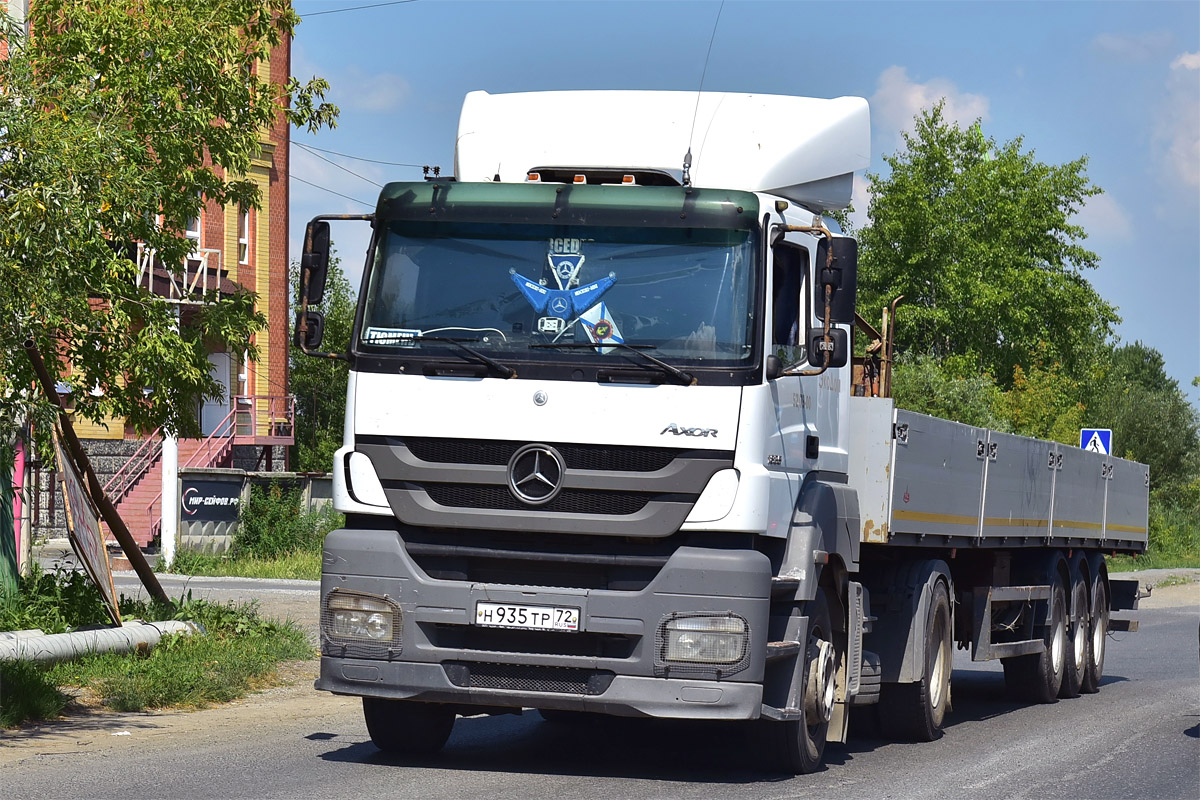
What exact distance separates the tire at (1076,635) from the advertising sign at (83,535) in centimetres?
847

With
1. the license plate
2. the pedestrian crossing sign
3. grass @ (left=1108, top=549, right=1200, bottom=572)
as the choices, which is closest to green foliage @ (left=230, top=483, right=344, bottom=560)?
the pedestrian crossing sign

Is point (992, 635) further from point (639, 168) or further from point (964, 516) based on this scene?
point (639, 168)

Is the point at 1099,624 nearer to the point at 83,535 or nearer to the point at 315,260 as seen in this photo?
the point at 83,535

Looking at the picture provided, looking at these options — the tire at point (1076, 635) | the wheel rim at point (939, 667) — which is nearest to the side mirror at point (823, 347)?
the wheel rim at point (939, 667)

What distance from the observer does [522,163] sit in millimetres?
9797

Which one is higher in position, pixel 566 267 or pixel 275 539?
pixel 566 267

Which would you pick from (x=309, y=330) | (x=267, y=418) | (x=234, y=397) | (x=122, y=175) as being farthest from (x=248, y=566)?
(x=309, y=330)

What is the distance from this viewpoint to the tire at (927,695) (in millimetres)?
11234

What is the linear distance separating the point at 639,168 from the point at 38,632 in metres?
5.57

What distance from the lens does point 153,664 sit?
12109 millimetres

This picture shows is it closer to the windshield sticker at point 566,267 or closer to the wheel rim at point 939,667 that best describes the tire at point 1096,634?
the wheel rim at point 939,667

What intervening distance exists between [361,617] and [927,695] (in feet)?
14.9

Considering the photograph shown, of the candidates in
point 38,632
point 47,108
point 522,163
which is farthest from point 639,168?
point 38,632

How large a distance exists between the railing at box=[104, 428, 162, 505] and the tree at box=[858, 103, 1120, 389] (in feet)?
105
